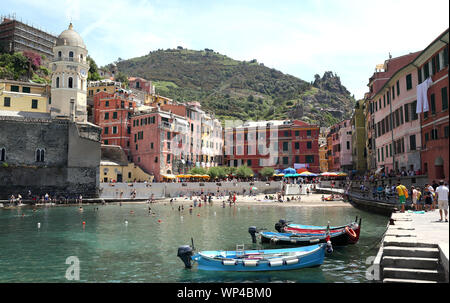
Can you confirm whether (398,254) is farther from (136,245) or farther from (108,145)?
(108,145)

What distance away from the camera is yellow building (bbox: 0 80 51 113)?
6353 centimetres

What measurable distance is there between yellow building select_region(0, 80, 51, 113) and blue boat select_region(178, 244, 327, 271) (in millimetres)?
61352

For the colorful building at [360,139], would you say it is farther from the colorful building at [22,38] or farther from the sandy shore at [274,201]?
the colorful building at [22,38]

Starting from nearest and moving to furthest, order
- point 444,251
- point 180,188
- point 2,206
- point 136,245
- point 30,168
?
point 444,251
point 136,245
point 2,206
point 30,168
point 180,188

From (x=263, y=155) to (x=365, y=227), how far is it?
161ft

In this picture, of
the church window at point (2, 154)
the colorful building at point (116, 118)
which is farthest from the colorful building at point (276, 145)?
the church window at point (2, 154)

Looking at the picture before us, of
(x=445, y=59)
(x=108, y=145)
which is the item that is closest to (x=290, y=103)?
(x=108, y=145)

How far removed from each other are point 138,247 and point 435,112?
2582 cm

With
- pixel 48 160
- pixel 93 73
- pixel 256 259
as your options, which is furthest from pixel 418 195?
pixel 93 73

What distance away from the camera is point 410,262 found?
30.6ft

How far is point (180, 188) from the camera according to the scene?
60.3 meters

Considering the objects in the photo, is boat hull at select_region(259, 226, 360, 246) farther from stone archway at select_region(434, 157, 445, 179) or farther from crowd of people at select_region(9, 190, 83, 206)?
crowd of people at select_region(9, 190, 83, 206)

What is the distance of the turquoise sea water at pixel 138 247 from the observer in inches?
615

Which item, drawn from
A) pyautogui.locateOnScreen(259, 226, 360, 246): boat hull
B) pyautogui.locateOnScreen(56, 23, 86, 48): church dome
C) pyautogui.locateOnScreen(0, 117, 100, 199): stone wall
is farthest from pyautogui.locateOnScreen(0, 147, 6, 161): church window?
pyautogui.locateOnScreen(259, 226, 360, 246): boat hull
